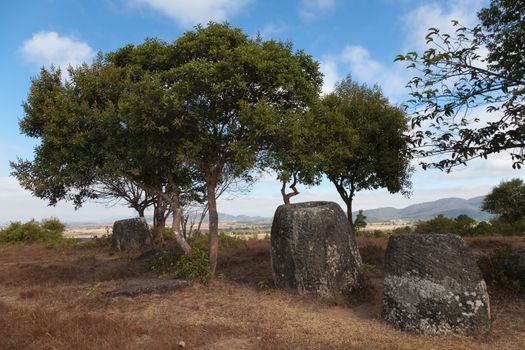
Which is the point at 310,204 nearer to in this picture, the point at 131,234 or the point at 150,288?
the point at 150,288

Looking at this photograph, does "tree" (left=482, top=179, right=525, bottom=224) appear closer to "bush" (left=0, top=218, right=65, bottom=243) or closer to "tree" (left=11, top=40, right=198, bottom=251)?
"tree" (left=11, top=40, right=198, bottom=251)

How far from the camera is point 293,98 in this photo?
1386 cm

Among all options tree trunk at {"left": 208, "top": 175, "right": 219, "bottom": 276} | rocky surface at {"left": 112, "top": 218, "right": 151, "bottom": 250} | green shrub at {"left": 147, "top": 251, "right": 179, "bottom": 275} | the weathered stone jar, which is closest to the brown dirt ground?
the weathered stone jar

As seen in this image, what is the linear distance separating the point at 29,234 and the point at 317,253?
34278mm

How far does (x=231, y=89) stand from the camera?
42.3 feet

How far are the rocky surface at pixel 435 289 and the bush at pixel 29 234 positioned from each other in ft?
108

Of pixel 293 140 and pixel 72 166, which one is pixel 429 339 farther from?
pixel 72 166

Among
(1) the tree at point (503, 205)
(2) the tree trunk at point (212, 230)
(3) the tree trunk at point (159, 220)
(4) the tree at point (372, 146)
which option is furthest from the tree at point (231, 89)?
(1) the tree at point (503, 205)

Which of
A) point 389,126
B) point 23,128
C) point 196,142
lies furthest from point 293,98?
point 23,128

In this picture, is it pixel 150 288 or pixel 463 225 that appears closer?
pixel 150 288

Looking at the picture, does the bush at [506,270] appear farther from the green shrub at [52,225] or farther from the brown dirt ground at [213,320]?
the green shrub at [52,225]

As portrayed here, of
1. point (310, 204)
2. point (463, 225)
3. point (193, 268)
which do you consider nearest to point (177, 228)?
point (193, 268)

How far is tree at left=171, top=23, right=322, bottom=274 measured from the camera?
41.5 ft

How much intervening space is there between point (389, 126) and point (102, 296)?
15.4 m
